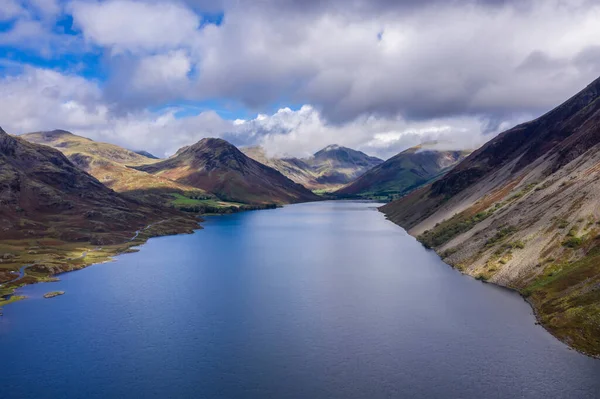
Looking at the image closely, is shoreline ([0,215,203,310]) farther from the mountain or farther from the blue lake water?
the mountain

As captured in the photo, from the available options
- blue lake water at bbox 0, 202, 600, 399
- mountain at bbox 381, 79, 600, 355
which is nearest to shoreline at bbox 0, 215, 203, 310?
blue lake water at bbox 0, 202, 600, 399

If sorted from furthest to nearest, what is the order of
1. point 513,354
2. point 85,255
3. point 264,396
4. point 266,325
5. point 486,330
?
point 85,255 → point 266,325 → point 486,330 → point 513,354 → point 264,396

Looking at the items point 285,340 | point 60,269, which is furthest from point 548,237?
point 60,269

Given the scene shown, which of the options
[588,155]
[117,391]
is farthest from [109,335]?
[588,155]

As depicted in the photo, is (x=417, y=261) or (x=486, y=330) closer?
(x=486, y=330)

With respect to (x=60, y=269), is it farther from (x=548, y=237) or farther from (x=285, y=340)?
(x=548, y=237)

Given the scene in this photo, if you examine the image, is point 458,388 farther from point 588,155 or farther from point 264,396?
point 588,155

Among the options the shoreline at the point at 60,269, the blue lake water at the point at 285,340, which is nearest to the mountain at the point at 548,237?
the blue lake water at the point at 285,340

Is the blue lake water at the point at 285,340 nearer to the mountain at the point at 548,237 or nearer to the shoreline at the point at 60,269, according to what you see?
the shoreline at the point at 60,269

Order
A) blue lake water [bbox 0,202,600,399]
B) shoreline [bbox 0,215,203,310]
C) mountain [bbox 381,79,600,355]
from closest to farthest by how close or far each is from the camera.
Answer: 1. blue lake water [bbox 0,202,600,399]
2. mountain [bbox 381,79,600,355]
3. shoreline [bbox 0,215,203,310]
